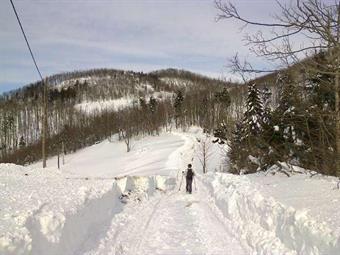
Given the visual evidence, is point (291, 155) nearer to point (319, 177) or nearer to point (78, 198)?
point (319, 177)

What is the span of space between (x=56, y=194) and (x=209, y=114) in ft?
334

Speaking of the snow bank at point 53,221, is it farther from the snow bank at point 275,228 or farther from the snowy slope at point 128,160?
the snowy slope at point 128,160

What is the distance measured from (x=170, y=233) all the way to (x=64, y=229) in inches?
128

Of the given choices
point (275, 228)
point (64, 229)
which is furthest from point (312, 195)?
point (64, 229)

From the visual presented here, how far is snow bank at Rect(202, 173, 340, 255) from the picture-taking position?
8070 millimetres

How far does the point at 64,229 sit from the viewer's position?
424 inches

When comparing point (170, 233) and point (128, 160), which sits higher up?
point (170, 233)

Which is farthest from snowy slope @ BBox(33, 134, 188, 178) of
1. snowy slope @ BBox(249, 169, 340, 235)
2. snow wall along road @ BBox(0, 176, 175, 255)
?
snowy slope @ BBox(249, 169, 340, 235)

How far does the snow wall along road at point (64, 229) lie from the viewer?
28.7 ft

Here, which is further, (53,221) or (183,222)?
(183,222)

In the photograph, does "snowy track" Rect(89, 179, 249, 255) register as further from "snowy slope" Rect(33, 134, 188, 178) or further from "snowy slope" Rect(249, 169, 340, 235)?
"snowy slope" Rect(33, 134, 188, 178)

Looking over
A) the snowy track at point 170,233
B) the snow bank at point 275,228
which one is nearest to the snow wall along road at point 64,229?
the snowy track at point 170,233

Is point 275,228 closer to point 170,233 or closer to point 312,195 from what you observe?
point 312,195

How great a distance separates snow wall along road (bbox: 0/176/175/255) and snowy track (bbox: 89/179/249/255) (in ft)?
1.54
